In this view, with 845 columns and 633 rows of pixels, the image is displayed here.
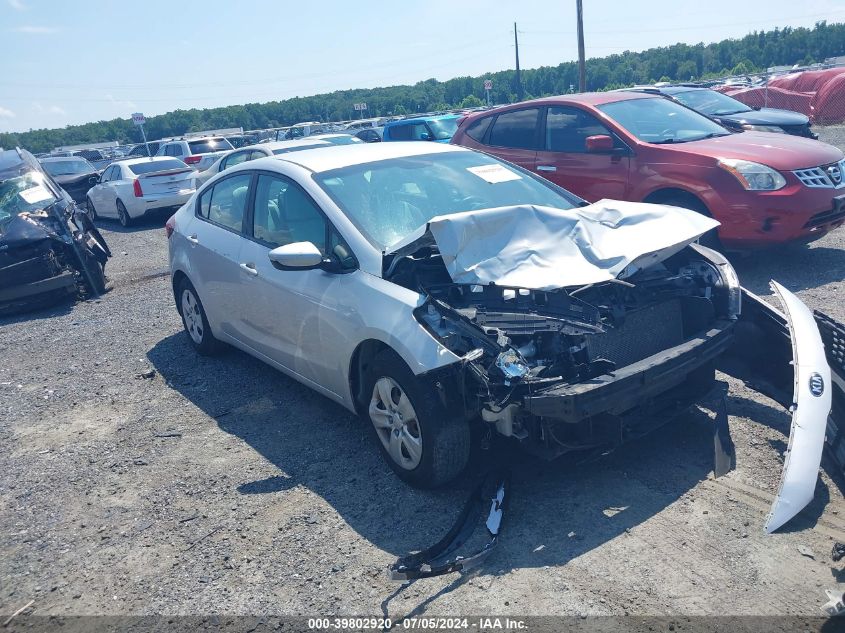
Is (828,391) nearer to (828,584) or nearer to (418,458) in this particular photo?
(828,584)

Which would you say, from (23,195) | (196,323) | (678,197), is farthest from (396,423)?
(23,195)

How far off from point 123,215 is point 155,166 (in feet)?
4.42

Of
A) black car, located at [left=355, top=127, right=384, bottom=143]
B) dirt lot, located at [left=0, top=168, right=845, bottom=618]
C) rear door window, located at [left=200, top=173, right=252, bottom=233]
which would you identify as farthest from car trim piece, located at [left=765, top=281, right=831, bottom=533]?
black car, located at [left=355, top=127, right=384, bottom=143]

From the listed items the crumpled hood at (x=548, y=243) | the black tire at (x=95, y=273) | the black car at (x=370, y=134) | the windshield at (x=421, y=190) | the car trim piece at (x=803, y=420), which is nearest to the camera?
the car trim piece at (x=803, y=420)

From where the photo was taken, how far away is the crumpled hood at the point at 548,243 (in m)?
3.81

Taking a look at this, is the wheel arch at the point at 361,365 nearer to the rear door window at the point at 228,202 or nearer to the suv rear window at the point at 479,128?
the rear door window at the point at 228,202

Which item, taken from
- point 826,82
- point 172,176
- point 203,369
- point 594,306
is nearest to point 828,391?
point 594,306

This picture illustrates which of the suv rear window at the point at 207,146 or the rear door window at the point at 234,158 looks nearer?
the rear door window at the point at 234,158

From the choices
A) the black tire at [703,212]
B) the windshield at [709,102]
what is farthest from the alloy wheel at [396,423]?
the windshield at [709,102]

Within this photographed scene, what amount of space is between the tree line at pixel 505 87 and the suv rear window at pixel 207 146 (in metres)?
43.7

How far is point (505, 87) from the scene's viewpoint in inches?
2913

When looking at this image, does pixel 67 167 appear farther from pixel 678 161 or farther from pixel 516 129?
pixel 678 161

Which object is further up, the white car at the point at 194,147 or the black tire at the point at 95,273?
the white car at the point at 194,147

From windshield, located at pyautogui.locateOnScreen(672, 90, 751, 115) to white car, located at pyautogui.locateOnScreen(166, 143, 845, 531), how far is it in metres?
8.01
